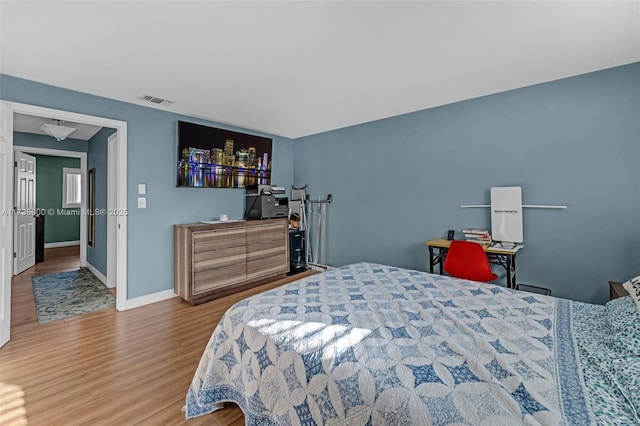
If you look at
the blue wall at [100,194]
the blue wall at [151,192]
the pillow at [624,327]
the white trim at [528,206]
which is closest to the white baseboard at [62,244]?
the blue wall at [100,194]

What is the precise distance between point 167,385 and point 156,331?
0.97 meters

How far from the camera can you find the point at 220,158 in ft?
13.4

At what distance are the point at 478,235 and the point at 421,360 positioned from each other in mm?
2457

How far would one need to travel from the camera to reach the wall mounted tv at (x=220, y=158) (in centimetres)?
372

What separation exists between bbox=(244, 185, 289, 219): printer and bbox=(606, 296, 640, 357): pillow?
3.74 meters

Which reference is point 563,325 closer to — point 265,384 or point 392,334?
point 392,334

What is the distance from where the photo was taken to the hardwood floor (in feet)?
5.49

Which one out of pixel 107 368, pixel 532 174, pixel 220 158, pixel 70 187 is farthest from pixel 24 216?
pixel 532 174

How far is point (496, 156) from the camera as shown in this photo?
315 centimetres

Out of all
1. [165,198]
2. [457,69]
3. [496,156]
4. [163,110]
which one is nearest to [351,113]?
[457,69]

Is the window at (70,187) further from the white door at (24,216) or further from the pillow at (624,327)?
the pillow at (624,327)

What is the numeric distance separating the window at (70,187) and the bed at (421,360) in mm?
7896

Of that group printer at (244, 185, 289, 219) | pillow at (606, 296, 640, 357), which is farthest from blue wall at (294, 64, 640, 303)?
pillow at (606, 296, 640, 357)

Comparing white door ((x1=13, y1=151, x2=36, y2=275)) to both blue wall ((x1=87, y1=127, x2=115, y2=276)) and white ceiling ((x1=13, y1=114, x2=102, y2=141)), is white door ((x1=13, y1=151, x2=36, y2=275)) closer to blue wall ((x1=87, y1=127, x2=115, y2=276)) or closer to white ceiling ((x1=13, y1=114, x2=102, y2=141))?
white ceiling ((x1=13, y1=114, x2=102, y2=141))
